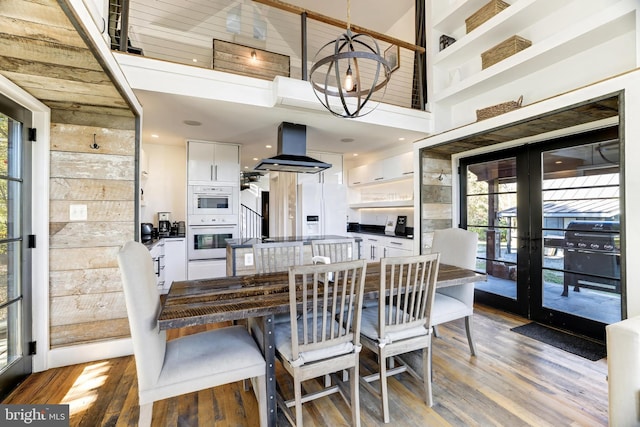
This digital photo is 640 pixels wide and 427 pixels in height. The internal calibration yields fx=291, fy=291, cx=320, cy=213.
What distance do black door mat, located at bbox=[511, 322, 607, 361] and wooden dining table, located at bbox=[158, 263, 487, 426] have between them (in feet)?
4.46

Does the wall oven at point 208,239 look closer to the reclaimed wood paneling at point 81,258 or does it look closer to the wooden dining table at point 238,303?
the reclaimed wood paneling at point 81,258

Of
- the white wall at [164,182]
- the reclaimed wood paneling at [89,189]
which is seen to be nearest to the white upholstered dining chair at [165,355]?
the reclaimed wood paneling at [89,189]

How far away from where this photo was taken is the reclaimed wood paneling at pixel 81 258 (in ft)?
7.70

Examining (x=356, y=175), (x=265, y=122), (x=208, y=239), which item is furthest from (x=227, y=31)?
(x=208, y=239)

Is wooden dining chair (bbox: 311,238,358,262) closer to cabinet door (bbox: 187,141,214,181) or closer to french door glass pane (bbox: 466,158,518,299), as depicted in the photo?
french door glass pane (bbox: 466,158,518,299)

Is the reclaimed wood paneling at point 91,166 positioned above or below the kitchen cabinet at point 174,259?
above

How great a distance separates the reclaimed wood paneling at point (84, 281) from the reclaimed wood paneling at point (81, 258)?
3 centimetres

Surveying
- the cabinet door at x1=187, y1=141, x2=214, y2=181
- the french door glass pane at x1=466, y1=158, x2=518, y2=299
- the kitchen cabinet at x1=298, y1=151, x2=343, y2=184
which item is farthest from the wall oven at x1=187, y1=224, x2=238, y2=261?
the french door glass pane at x1=466, y1=158, x2=518, y2=299

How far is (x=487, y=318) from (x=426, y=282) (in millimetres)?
2171

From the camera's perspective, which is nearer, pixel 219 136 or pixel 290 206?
pixel 219 136

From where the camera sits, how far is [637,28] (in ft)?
7.16

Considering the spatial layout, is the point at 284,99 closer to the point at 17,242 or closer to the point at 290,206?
the point at 17,242

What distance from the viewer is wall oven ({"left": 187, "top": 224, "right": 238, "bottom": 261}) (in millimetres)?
4645

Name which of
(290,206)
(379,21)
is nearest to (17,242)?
(290,206)
